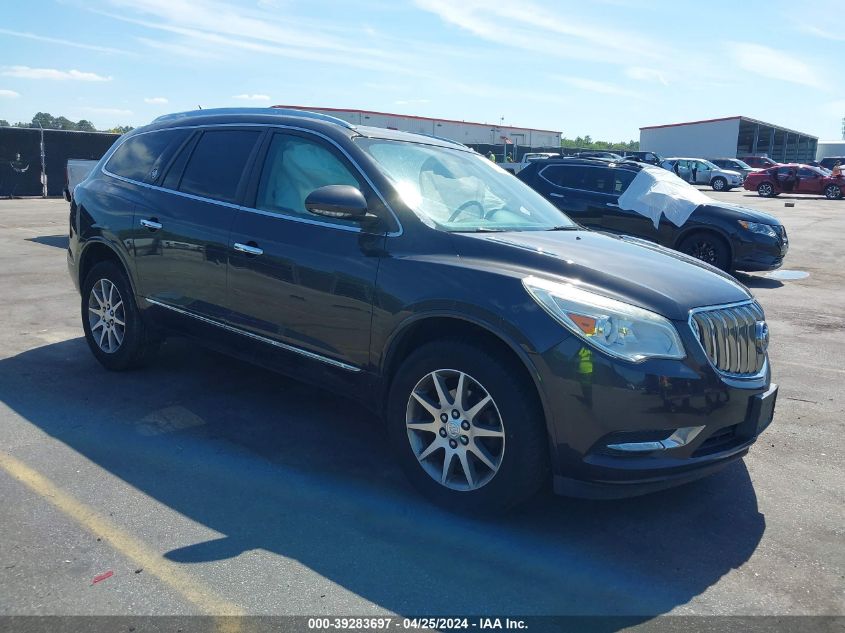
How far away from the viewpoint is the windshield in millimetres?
4129

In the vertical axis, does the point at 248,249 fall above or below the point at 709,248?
above

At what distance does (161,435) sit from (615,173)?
832cm

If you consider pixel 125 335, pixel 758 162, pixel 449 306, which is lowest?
pixel 125 335

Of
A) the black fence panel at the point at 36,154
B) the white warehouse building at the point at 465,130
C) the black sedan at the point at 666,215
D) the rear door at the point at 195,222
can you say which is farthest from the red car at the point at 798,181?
the rear door at the point at 195,222

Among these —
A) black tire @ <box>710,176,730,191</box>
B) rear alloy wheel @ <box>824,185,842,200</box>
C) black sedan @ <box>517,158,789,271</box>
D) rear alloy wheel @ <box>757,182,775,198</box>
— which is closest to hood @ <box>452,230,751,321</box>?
black sedan @ <box>517,158,789,271</box>

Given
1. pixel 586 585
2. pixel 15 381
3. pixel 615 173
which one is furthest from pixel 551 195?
pixel 586 585

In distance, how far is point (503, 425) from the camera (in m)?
3.41

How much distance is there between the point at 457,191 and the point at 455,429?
154cm

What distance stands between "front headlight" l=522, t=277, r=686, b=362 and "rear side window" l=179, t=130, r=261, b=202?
2344 millimetres

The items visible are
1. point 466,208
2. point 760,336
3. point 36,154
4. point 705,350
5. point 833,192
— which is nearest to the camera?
point 705,350

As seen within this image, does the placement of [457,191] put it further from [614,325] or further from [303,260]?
[614,325]

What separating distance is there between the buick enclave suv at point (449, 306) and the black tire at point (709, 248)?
Result: 643cm

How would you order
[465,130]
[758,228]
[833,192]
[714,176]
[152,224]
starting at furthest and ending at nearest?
[465,130] → [714,176] → [833,192] → [758,228] → [152,224]

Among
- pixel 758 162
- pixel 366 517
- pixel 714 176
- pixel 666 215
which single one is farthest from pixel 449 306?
pixel 758 162
